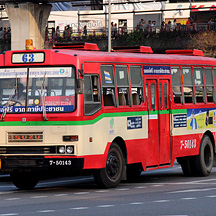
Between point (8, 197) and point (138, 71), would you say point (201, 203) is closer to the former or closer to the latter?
point (8, 197)

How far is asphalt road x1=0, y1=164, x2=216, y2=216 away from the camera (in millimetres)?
11547

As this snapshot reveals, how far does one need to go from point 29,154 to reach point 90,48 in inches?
121

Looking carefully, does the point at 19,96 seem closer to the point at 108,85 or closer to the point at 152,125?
the point at 108,85

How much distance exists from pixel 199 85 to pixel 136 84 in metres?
3.17

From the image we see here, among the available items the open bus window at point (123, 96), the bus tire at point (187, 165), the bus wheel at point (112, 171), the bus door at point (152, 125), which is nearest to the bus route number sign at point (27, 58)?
the open bus window at point (123, 96)

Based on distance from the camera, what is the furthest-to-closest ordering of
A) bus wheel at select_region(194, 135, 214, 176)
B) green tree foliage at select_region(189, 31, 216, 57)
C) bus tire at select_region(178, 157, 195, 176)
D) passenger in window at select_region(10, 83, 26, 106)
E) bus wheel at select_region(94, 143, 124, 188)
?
green tree foliage at select_region(189, 31, 216, 57)
bus tire at select_region(178, 157, 195, 176)
bus wheel at select_region(194, 135, 214, 176)
bus wheel at select_region(94, 143, 124, 188)
passenger in window at select_region(10, 83, 26, 106)

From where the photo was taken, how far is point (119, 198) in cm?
1348

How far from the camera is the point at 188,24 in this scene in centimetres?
5606

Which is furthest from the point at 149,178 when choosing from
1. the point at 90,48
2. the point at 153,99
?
the point at 90,48

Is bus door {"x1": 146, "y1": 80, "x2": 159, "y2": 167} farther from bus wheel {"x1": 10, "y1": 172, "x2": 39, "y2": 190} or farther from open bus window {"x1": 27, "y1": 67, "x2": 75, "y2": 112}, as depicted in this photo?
open bus window {"x1": 27, "y1": 67, "x2": 75, "y2": 112}

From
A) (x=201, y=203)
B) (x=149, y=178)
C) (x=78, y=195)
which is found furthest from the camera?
(x=149, y=178)

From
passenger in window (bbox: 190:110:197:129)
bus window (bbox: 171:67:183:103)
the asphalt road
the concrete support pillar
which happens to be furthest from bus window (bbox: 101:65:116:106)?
the concrete support pillar

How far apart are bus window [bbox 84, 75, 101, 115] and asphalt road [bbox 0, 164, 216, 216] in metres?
1.62

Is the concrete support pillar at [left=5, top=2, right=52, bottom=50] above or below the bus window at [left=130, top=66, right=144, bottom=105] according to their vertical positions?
above
